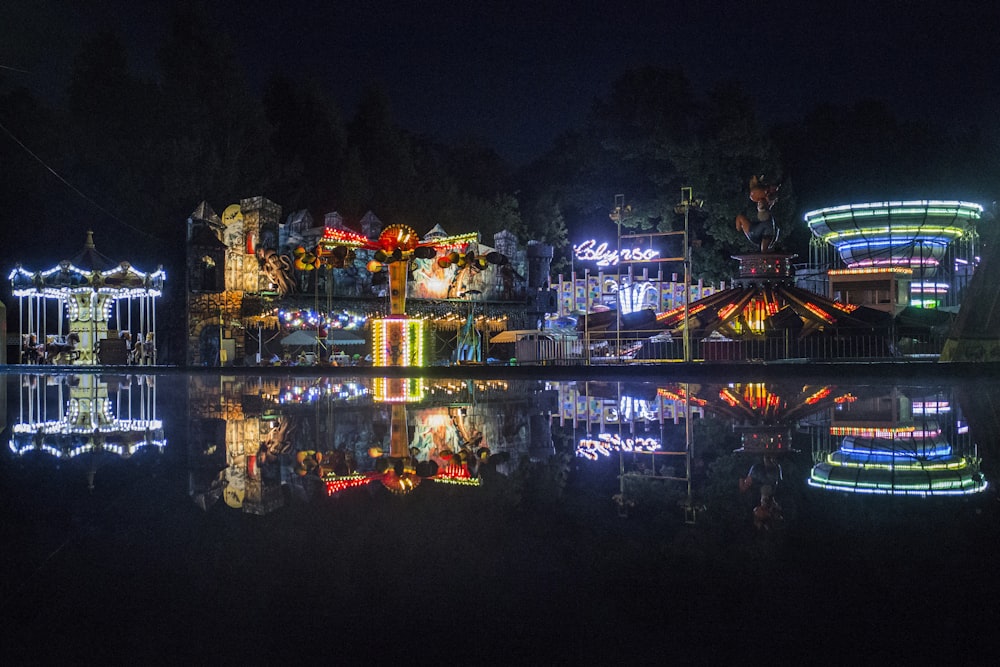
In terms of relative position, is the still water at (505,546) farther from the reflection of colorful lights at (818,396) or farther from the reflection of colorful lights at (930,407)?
the reflection of colorful lights at (818,396)

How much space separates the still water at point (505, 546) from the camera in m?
1.87

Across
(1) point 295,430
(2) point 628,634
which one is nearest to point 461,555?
(2) point 628,634

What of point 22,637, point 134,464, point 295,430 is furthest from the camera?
point 295,430

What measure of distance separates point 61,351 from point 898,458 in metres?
29.4

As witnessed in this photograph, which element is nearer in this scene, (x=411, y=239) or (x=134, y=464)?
(x=134, y=464)

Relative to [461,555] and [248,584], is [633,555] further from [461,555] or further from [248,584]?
[248,584]

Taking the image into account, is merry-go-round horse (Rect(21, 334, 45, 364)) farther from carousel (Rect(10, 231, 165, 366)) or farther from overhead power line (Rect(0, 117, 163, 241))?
overhead power line (Rect(0, 117, 163, 241))

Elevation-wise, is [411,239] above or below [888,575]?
above

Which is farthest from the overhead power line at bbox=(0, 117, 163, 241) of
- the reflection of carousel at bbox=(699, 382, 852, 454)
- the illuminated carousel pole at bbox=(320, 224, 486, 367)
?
the reflection of carousel at bbox=(699, 382, 852, 454)

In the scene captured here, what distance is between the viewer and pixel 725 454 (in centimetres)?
493

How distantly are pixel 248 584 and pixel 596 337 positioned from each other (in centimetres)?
2314

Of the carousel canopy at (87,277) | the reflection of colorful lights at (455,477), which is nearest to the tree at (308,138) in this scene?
the carousel canopy at (87,277)

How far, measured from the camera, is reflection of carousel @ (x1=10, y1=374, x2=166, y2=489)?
5371 millimetres

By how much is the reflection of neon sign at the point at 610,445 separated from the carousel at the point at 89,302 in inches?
977
